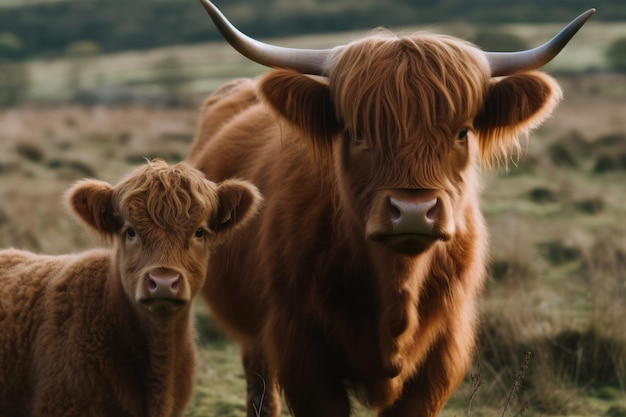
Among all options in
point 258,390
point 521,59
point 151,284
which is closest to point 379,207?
point 151,284

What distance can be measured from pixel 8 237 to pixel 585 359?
5637 millimetres

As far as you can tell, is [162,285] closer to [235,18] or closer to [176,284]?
[176,284]

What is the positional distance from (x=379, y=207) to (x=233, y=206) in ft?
3.18

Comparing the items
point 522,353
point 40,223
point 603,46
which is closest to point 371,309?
point 522,353

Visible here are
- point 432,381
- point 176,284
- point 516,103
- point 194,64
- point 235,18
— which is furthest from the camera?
point 235,18

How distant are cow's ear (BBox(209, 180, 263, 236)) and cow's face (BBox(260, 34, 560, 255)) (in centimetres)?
40

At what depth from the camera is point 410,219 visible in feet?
11.7

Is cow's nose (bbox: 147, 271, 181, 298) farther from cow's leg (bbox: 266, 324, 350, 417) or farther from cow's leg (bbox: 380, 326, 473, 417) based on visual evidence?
cow's leg (bbox: 380, 326, 473, 417)

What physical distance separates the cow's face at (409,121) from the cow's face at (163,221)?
A: 0.51m

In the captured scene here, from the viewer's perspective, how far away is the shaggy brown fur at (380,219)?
3863 mm

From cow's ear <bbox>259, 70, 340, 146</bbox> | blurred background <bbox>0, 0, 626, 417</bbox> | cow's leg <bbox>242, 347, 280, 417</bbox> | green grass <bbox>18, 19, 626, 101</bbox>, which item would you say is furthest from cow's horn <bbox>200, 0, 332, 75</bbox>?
green grass <bbox>18, 19, 626, 101</bbox>

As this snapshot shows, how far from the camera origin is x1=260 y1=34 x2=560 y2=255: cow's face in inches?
146

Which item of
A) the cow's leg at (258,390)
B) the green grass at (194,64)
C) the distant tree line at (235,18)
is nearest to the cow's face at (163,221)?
the cow's leg at (258,390)

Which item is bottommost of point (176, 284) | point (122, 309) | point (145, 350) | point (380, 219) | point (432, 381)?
point (432, 381)
